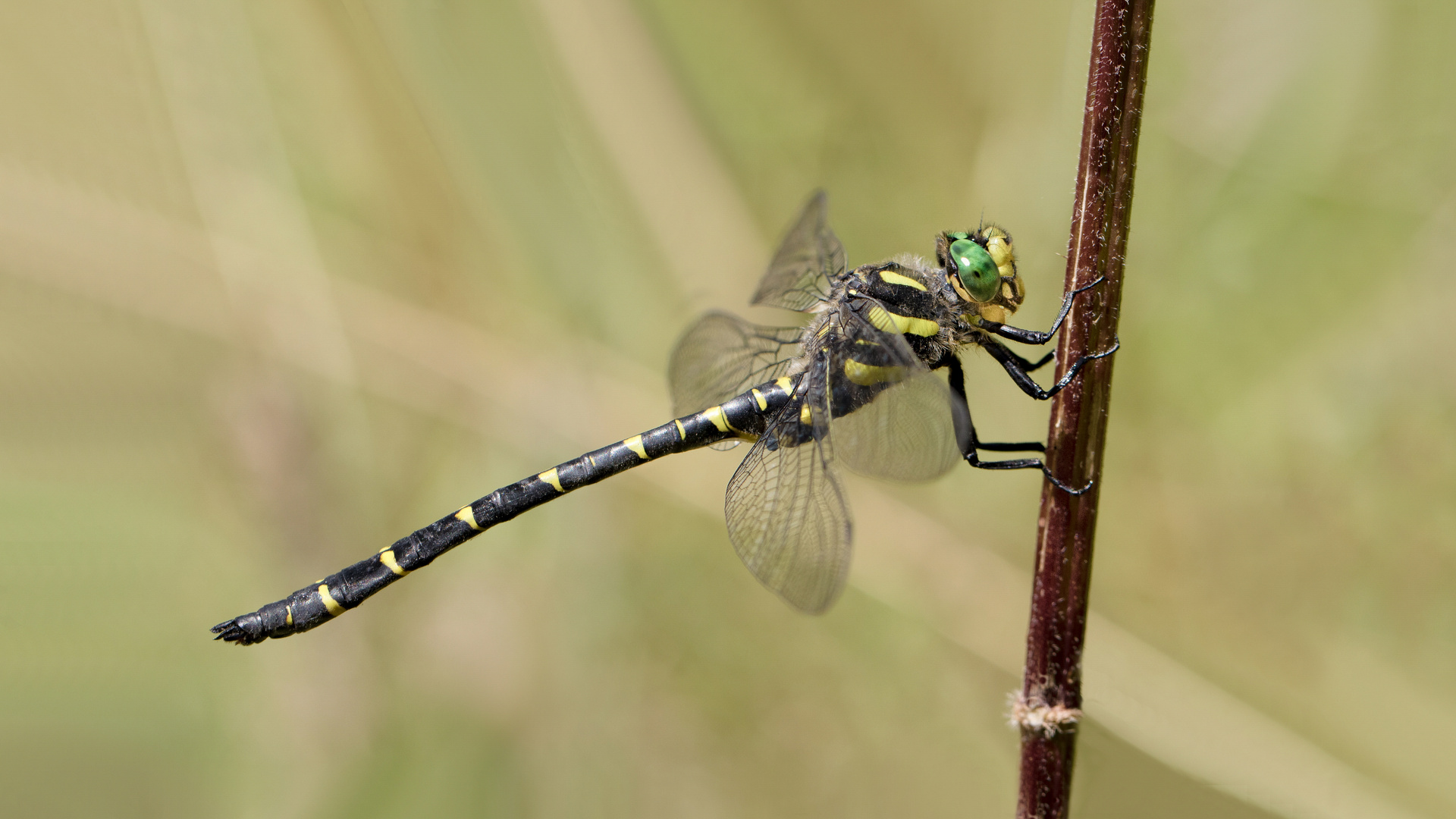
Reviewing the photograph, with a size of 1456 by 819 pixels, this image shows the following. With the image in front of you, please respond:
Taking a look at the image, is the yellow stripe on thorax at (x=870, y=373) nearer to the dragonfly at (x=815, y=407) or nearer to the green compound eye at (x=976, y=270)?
the dragonfly at (x=815, y=407)

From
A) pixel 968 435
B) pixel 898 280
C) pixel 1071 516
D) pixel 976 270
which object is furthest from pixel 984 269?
pixel 1071 516

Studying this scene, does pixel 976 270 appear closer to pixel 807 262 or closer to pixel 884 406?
pixel 884 406

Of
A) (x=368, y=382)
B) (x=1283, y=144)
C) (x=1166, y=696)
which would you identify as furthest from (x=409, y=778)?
(x=1283, y=144)

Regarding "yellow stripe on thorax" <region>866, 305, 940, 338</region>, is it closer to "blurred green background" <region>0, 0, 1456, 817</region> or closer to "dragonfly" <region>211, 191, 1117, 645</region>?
"dragonfly" <region>211, 191, 1117, 645</region>

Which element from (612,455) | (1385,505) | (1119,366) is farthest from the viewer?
(1119,366)

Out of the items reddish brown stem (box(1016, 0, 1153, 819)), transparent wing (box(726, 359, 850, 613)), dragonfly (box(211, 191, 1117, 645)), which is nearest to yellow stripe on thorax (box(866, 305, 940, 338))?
dragonfly (box(211, 191, 1117, 645))

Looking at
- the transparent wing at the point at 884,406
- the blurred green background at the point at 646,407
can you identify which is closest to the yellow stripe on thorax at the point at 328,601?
the blurred green background at the point at 646,407

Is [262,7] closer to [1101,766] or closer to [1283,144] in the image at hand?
[1283,144]
